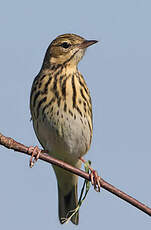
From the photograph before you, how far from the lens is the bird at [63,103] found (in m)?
6.02

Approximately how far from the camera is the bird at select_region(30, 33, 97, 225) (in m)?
6.02

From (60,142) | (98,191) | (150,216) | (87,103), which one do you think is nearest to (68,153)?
(60,142)

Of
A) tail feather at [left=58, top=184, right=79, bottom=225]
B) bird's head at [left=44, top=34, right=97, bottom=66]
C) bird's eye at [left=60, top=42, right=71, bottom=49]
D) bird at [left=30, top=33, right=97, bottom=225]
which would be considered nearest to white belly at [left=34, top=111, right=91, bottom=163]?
bird at [left=30, top=33, right=97, bottom=225]

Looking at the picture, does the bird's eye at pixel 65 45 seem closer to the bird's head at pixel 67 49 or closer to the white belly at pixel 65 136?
the bird's head at pixel 67 49

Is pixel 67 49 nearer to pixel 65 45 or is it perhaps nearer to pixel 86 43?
pixel 65 45

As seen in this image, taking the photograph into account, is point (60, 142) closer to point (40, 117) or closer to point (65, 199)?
point (40, 117)

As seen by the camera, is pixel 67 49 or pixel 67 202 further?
pixel 67 202

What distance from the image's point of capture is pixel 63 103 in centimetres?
601

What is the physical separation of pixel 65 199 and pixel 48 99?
2.06 metres

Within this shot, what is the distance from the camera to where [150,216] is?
3326 mm

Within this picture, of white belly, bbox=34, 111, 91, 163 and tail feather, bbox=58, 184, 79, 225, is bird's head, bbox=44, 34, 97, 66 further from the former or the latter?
tail feather, bbox=58, 184, 79, 225

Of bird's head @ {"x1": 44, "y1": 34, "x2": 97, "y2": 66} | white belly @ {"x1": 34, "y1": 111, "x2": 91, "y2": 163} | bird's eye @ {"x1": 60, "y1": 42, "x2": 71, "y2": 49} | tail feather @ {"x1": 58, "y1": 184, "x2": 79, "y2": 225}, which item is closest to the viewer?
white belly @ {"x1": 34, "y1": 111, "x2": 91, "y2": 163}

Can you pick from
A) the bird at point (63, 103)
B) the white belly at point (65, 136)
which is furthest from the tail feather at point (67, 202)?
the white belly at point (65, 136)

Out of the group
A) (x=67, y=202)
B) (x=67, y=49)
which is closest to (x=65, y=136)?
(x=67, y=49)
